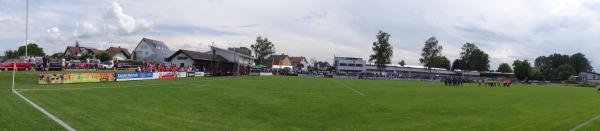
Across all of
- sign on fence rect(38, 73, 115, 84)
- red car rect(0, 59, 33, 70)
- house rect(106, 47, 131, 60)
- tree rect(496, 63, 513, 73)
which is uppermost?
house rect(106, 47, 131, 60)

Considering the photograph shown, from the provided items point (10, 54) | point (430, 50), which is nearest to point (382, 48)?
point (430, 50)

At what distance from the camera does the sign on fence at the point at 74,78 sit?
130 feet

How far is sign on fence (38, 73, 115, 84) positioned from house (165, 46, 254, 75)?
33670 millimetres

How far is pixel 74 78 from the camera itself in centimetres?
4247

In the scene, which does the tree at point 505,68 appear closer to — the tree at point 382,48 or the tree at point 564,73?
the tree at point 564,73

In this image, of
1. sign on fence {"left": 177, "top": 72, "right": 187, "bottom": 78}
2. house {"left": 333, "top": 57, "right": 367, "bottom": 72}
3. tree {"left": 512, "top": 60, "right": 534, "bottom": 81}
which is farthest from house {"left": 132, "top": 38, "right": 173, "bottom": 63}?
tree {"left": 512, "top": 60, "right": 534, "bottom": 81}

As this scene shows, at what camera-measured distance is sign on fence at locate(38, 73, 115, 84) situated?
39531mm

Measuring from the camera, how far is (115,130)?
14211mm

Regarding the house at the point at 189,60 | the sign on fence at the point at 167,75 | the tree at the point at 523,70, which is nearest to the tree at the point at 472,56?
the tree at the point at 523,70

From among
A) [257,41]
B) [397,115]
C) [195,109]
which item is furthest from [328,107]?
[257,41]

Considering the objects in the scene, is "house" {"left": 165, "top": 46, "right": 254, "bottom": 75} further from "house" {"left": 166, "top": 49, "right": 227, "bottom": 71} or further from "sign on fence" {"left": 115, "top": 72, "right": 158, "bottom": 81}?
"sign on fence" {"left": 115, "top": 72, "right": 158, "bottom": 81}

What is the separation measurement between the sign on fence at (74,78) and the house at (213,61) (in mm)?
33670

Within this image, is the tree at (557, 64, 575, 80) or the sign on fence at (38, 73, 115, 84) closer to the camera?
the sign on fence at (38, 73, 115, 84)

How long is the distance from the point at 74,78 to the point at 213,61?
51931mm
